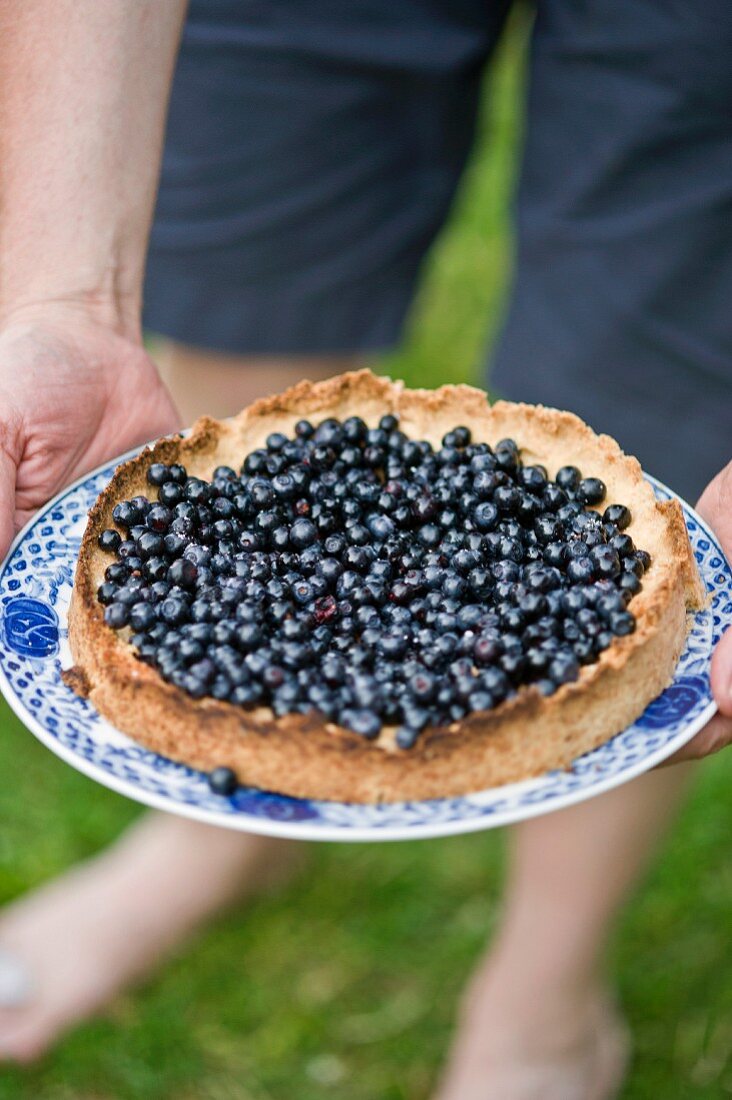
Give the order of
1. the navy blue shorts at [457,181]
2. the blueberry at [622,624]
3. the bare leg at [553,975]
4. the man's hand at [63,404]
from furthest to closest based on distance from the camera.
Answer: the bare leg at [553,975] < the navy blue shorts at [457,181] < the man's hand at [63,404] < the blueberry at [622,624]

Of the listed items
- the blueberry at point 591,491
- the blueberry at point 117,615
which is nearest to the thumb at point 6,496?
the blueberry at point 117,615

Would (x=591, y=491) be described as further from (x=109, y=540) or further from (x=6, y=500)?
(x=6, y=500)

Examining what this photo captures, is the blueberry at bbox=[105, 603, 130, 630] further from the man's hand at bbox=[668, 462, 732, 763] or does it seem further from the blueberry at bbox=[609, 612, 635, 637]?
the man's hand at bbox=[668, 462, 732, 763]

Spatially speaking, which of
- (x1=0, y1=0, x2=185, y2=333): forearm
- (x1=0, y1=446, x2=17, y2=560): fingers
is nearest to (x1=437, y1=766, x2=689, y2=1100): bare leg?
(x1=0, y1=446, x2=17, y2=560): fingers

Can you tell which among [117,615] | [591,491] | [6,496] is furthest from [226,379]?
[117,615]

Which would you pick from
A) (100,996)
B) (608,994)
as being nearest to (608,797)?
(608,994)

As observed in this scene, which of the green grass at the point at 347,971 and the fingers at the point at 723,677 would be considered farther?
the green grass at the point at 347,971

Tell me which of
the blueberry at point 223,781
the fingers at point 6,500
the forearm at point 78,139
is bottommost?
the blueberry at point 223,781

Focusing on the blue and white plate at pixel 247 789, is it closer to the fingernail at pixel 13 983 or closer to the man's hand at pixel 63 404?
the man's hand at pixel 63 404
